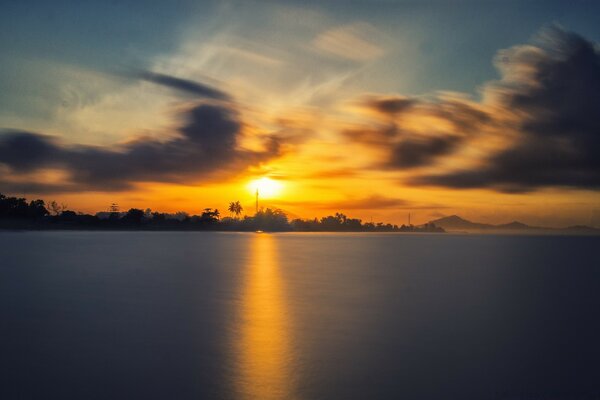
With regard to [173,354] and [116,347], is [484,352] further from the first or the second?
[116,347]

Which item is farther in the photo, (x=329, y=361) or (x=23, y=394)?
(x=329, y=361)

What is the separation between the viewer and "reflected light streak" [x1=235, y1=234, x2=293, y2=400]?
1237 centimetres

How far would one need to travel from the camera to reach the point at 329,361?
14.8 m

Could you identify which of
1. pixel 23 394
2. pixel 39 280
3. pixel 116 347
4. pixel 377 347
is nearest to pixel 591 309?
pixel 377 347

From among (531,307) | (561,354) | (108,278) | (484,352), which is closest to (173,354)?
(484,352)

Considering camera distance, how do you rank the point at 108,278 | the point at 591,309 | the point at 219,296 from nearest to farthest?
the point at 591,309 → the point at 219,296 → the point at 108,278

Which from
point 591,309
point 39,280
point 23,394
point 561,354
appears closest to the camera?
point 23,394

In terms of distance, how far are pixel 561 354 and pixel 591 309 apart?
12.8m

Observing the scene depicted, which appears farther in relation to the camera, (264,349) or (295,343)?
(295,343)

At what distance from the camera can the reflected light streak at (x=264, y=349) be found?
12.4m

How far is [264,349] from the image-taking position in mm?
16719

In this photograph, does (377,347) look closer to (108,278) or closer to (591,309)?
(591,309)

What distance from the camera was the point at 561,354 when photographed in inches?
632

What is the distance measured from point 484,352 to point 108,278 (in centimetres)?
3483
